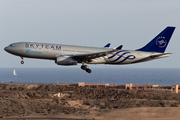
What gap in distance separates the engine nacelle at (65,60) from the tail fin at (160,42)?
15.2 m

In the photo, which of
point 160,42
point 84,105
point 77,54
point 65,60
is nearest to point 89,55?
point 77,54

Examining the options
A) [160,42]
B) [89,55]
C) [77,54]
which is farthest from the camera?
[160,42]

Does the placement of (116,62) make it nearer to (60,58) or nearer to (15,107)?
(60,58)

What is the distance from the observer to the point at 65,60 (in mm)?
49156

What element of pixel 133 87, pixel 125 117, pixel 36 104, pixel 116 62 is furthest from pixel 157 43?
pixel 133 87

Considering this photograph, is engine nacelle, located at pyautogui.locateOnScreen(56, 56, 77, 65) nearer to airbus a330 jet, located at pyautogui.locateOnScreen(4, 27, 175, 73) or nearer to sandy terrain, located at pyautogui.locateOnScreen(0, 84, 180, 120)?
airbus a330 jet, located at pyautogui.locateOnScreen(4, 27, 175, 73)

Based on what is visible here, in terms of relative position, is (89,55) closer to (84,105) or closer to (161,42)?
(161,42)

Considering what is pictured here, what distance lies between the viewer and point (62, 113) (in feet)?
172

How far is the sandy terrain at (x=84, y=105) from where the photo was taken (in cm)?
4878

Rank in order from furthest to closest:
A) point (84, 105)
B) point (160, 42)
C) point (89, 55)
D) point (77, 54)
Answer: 1. point (84, 105)
2. point (160, 42)
3. point (77, 54)
4. point (89, 55)

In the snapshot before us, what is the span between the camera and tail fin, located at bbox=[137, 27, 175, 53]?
5719 cm

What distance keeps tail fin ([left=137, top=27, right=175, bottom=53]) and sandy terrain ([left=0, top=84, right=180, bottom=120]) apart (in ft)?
37.5

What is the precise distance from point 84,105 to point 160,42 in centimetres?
2118

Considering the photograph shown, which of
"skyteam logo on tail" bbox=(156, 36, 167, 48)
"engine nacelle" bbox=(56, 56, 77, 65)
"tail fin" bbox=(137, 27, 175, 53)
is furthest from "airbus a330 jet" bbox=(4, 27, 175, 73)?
"skyteam logo on tail" bbox=(156, 36, 167, 48)
